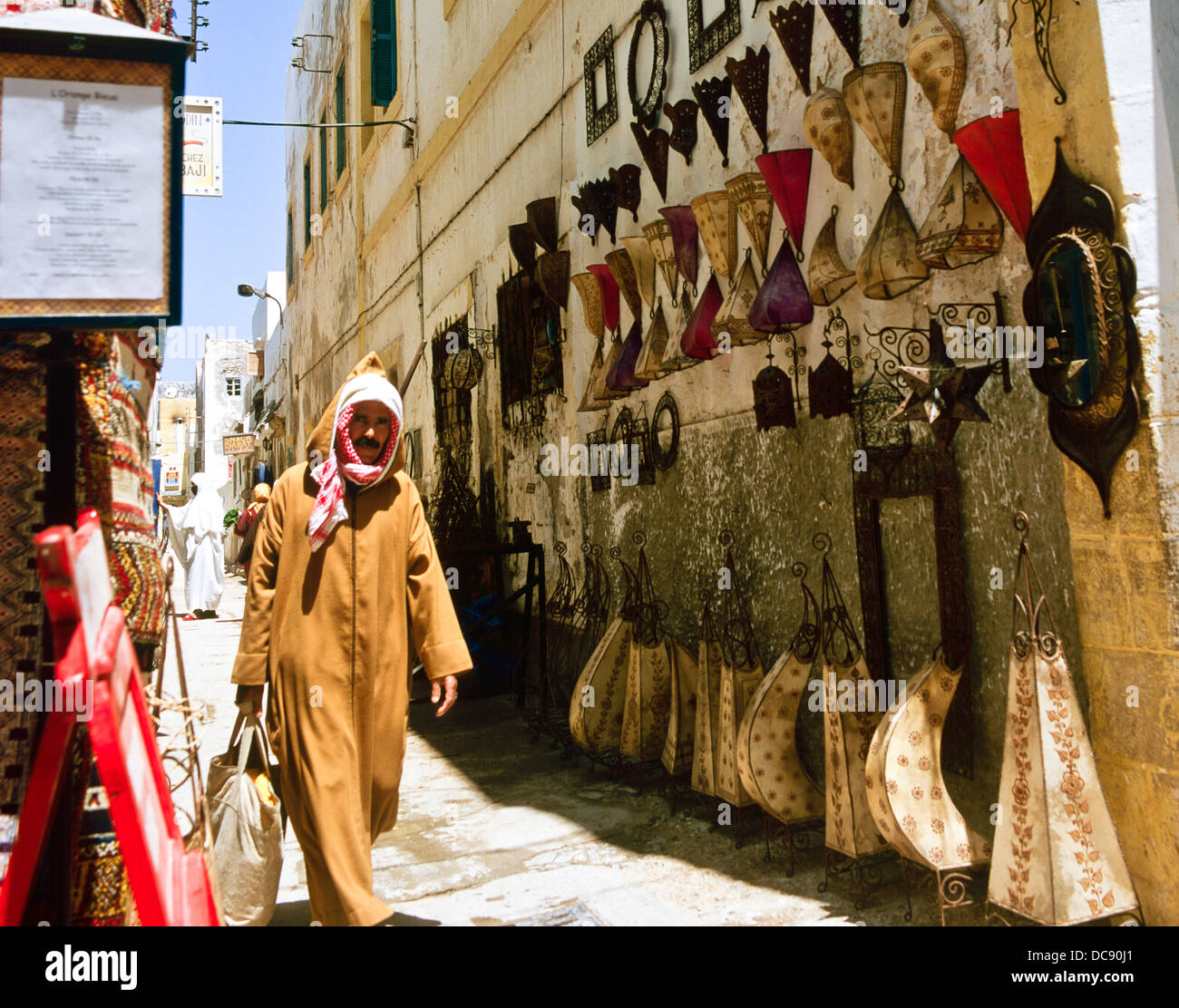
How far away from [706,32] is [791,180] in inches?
52.7

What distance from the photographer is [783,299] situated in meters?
3.74

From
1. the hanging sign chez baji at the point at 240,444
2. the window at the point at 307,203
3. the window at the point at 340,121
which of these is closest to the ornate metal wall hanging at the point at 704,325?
the window at the point at 340,121

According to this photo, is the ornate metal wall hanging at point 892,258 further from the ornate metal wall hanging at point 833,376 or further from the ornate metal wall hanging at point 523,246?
the ornate metal wall hanging at point 523,246

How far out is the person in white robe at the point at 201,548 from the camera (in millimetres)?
11922

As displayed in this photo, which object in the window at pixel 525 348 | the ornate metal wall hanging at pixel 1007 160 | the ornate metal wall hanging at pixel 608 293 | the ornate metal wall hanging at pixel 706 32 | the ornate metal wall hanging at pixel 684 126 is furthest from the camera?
the window at pixel 525 348

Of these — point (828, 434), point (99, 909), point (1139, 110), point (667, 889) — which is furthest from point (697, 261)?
point (99, 909)

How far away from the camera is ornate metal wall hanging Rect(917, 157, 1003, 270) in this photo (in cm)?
286

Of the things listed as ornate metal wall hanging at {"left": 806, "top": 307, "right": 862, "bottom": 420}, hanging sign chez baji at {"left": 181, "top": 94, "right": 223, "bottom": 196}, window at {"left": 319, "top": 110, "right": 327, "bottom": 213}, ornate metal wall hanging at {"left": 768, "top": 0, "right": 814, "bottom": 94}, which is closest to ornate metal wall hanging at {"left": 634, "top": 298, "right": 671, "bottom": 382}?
ornate metal wall hanging at {"left": 806, "top": 307, "right": 862, "bottom": 420}

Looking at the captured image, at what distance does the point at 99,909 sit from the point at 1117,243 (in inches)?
122

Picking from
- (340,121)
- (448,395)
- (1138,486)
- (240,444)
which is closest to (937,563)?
(1138,486)

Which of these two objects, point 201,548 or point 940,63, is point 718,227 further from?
point 201,548

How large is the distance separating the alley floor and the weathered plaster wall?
2.28 ft

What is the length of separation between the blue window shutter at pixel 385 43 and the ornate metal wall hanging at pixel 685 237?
8.54 metres

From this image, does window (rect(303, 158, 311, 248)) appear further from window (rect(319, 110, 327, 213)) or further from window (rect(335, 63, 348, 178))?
window (rect(335, 63, 348, 178))
